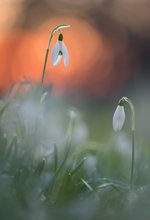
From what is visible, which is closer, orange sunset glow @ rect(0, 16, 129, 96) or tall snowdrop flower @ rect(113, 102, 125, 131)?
tall snowdrop flower @ rect(113, 102, 125, 131)

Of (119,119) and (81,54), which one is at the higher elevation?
(119,119)

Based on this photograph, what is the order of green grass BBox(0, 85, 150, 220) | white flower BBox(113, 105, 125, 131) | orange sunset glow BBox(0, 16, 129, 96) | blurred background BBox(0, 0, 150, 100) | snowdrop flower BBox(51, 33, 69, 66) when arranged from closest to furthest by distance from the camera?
green grass BBox(0, 85, 150, 220), white flower BBox(113, 105, 125, 131), snowdrop flower BBox(51, 33, 69, 66), orange sunset glow BBox(0, 16, 129, 96), blurred background BBox(0, 0, 150, 100)

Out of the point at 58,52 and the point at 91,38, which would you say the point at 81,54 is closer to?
the point at 91,38

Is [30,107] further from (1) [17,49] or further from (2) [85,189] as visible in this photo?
(1) [17,49]

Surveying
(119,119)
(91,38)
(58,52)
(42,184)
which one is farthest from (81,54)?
(42,184)

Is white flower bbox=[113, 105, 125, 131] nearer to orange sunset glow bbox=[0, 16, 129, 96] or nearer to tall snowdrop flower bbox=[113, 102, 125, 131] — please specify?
tall snowdrop flower bbox=[113, 102, 125, 131]

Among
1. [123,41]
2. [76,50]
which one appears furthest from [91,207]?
[123,41]

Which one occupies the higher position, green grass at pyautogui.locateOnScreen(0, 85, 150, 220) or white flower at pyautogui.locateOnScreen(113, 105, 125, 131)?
white flower at pyautogui.locateOnScreen(113, 105, 125, 131)

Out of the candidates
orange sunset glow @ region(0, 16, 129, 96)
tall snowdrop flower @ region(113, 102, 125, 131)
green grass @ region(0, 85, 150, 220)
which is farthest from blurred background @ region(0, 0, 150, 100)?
tall snowdrop flower @ region(113, 102, 125, 131)

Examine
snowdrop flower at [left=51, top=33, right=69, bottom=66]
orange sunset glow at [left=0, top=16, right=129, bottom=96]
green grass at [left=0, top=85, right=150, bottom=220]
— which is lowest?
orange sunset glow at [left=0, top=16, right=129, bottom=96]
